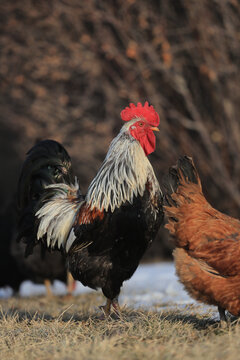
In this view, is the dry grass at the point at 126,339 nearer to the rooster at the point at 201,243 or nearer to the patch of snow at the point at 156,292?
the rooster at the point at 201,243

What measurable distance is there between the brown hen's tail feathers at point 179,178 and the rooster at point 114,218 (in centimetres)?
34

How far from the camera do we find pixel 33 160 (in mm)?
5715

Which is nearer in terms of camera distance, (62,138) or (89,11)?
(89,11)

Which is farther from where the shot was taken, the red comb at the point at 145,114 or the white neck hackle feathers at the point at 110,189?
the red comb at the point at 145,114

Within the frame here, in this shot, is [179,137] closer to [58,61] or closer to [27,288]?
[58,61]

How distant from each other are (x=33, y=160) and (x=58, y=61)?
5.46m

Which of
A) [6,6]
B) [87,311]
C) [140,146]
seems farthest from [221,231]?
[6,6]

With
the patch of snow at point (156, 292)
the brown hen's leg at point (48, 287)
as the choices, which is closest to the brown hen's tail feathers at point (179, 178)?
the patch of snow at point (156, 292)

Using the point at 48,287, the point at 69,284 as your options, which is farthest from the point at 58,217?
the point at 48,287

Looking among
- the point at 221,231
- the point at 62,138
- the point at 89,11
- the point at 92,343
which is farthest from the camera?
the point at 62,138

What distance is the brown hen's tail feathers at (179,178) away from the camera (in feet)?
16.4

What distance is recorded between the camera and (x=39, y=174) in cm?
577

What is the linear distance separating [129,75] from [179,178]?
6033 mm

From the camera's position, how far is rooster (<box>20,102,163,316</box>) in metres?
4.52
